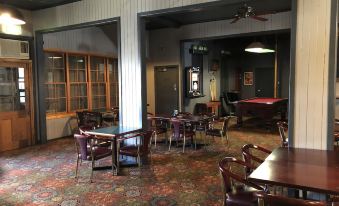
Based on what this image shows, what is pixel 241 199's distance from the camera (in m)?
2.62

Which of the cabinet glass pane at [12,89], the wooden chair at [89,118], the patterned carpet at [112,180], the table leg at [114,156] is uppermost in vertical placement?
the cabinet glass pane at [12,89]

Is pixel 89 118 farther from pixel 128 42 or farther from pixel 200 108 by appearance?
pixel 200 108

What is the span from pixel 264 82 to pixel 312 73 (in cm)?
949

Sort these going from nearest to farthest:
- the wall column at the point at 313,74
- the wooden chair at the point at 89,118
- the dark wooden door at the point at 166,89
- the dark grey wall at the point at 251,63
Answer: the wall column at the point at 313,74 → the wooden chair at the point at 89,118 → the dark wooden door at the point at 166,89 → the dark grey wall at the point at 251,63

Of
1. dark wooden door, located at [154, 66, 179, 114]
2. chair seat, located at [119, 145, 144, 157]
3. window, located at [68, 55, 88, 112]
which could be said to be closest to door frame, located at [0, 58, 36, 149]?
window, located at [68, 55, 88, 112]

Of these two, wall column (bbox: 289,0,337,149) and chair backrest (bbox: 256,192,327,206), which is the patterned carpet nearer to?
wall column (bbox: 289,0,337,149)

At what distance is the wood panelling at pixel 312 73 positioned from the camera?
345 centimetres

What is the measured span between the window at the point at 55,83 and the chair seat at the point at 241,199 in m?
6.37

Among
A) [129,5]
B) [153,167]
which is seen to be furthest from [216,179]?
[129,5]

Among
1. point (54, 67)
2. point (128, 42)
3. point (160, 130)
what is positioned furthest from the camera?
point (54, 67)

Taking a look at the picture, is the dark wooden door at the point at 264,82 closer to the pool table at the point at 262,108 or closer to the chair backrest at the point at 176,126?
the pool table at the point at 262,108

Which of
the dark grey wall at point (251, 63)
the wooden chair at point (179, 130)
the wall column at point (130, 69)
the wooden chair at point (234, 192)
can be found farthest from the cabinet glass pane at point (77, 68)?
the dark grey wall at point (251, 63)

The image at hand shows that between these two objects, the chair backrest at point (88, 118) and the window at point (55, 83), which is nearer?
the chair backrest at point (88, 118)

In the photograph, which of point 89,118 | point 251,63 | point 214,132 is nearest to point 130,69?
point 214,132
